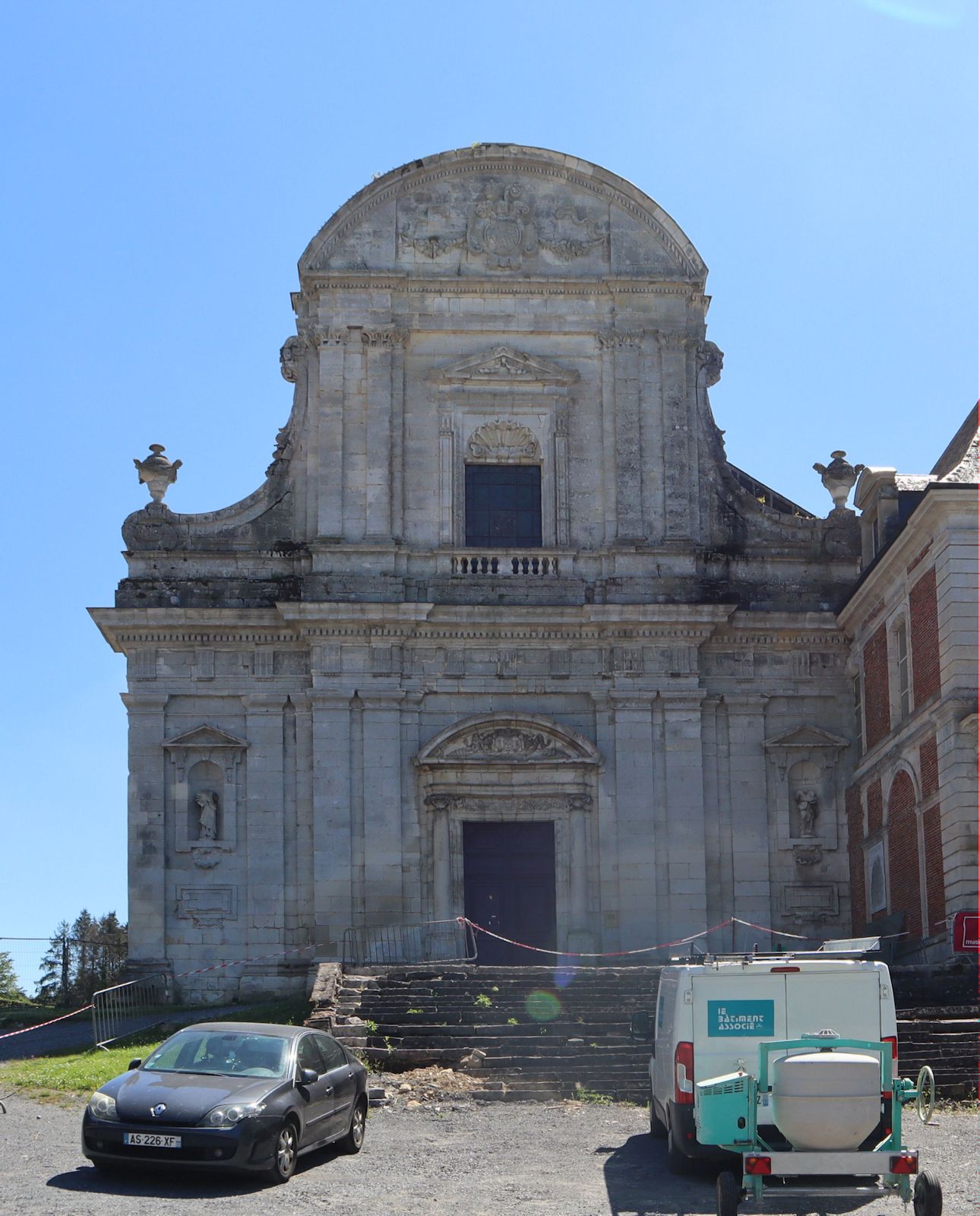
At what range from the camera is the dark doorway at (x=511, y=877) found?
101 feet

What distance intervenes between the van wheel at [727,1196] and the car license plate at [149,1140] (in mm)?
4622

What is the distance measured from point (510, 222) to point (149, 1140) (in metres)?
21.9

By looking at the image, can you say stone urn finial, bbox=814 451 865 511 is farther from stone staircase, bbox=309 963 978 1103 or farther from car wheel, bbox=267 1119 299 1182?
car wheel, bbox=267 1119 299 1182

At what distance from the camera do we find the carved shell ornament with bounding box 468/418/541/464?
32.2 metres

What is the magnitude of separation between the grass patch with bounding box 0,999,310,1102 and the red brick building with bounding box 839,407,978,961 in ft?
31.0

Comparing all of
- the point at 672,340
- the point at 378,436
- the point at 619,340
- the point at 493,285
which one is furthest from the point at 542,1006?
the point at 493,285

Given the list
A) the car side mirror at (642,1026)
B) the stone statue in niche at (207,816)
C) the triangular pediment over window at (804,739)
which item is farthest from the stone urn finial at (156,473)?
the car side mirror at (642,1026)

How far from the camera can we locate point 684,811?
3055 centimetres

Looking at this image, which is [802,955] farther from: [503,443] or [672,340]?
[672,340]

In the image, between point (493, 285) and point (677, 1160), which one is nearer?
point (677, 1160)

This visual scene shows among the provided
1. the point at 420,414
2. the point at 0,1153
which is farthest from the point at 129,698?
the point at 0,1153

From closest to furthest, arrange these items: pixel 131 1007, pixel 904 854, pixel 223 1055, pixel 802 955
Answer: pixel 802 955
pixel 223 1055
pixel 904 854
pixel 131 1007

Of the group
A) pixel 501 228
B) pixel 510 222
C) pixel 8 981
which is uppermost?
pixel 510 222

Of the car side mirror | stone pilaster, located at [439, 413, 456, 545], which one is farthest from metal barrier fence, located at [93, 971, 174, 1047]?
the car side mirror
